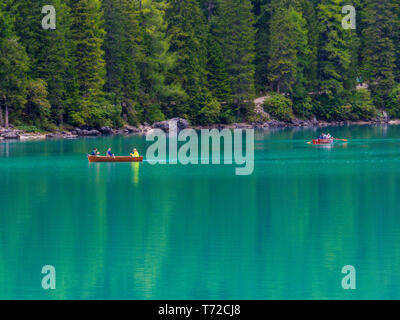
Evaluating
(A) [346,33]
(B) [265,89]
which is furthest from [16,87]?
(A) [346,33]

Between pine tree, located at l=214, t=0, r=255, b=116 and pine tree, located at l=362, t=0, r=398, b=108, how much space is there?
2732 centimetres

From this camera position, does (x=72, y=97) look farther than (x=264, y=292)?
Yes

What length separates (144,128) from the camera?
118 meters

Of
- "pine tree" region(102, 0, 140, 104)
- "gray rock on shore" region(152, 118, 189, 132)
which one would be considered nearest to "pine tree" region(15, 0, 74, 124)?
"pine tree" region(102, 0, 140, 104)

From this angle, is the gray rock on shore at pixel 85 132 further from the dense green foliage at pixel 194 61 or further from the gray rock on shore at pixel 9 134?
the gray rock on shore at pixel 9 134

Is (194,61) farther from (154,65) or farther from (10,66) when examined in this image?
(10,66)

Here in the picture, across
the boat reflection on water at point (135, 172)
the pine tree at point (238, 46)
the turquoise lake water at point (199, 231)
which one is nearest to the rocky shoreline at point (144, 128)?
the pine tree at point (238, 46)

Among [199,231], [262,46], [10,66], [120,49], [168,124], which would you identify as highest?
[262,46]

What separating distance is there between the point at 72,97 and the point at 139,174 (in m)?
51.1

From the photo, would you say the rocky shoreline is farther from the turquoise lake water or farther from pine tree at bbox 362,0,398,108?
the turquoise lake water

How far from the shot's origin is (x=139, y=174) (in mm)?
60031

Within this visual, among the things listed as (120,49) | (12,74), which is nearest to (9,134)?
(12,74)

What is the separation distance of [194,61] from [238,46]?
31.1 feet

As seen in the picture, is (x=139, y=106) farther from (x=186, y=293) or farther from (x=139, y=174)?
(x=186, y=293)
